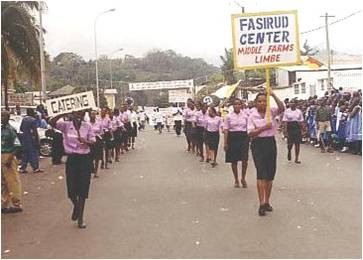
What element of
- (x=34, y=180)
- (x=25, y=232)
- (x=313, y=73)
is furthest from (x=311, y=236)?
(x=313, y=73)

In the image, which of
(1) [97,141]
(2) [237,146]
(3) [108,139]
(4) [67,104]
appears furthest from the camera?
(3) [108,139]

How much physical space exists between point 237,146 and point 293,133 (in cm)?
486

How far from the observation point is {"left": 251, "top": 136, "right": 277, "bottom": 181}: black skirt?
9227 millimetres

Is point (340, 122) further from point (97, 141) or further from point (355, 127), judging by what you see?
point (97, 141)

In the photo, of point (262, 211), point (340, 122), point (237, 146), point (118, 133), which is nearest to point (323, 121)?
point (340, 122)

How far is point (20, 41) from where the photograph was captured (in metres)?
24.0

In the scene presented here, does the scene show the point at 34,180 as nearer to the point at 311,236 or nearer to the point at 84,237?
the point at 84,237

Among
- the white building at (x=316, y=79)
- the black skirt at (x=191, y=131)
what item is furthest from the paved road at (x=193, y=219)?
the white building at (x=316, y=79)

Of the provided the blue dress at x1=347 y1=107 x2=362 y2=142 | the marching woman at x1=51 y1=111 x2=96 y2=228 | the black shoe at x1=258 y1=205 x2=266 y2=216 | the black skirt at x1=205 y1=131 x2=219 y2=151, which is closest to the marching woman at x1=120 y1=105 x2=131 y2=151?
the black skirt at x1=205 y1=131 x2=219 y2=151

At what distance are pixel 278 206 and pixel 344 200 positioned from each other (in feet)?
3.55

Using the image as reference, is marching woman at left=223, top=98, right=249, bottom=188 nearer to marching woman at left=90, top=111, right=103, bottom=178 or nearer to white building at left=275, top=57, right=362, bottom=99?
marching woman at left=90, top=111, right=103, bottom=178

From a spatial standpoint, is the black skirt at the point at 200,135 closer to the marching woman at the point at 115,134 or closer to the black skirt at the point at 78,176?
the marching woman at the point at 115,134

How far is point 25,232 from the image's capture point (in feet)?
28.0

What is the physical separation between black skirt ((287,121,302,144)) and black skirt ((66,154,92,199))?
8825 mm
